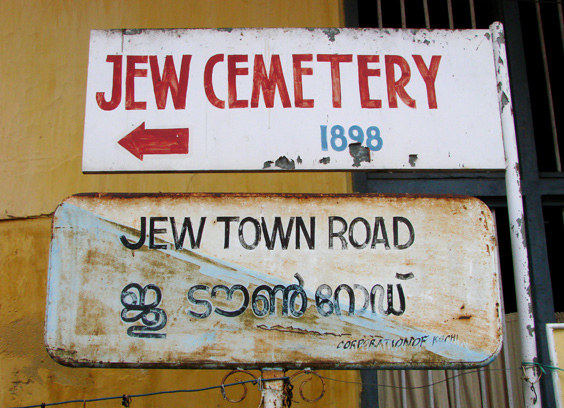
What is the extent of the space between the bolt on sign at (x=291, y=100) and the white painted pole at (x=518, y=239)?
1.4 inches

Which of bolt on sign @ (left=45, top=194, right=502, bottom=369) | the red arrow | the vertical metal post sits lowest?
the vertical metal post

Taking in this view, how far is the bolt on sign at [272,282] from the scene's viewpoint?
2002 mm

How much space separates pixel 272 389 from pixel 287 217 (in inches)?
25.5

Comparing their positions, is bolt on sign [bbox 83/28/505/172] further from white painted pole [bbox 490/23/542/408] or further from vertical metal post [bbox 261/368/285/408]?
vertical metal post [bbox 261/368/285/408]

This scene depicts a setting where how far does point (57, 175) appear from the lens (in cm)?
339

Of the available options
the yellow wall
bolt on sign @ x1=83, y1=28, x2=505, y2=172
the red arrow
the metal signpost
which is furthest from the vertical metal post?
the yellow wall

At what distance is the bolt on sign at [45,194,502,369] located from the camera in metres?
2.00

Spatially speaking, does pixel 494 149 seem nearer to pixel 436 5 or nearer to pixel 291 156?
pixel 291 156

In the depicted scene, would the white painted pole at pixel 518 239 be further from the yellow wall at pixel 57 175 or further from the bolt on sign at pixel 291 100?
the yellow wall at pixel 57 175

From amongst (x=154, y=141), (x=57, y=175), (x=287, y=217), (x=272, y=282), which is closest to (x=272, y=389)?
(x=272, y=282)

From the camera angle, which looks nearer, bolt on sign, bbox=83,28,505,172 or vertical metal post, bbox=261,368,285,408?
vertical metal post, bbox=261,368,285,408

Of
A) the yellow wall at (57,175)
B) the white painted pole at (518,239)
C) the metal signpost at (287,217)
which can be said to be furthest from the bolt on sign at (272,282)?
the yellow wall at (57,175)

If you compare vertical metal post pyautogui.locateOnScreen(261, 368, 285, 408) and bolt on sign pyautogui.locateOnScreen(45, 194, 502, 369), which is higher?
bolt on sign pyautogui.locateOnScreen(45, 194, 502, 369)

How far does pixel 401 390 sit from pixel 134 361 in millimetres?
1860
